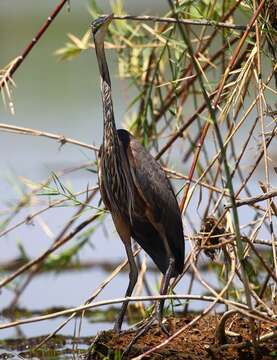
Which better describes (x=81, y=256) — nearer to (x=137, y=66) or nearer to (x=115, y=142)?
(x=137, y=66)

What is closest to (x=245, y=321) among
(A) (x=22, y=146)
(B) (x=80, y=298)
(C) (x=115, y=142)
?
(C) (x=115, y=142)

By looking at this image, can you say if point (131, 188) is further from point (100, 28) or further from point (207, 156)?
point (207, 156)

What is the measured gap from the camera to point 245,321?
4.07 metres

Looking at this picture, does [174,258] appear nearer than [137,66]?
Yes

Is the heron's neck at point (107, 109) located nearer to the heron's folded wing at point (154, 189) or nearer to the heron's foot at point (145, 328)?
the heron's folded wing at point (154, 189)

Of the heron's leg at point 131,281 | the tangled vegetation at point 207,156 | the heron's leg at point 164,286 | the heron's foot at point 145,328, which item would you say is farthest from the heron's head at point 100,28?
the heron's foot at point 145,328

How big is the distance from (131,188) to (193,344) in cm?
67

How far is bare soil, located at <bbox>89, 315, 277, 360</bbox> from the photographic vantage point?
148 inches

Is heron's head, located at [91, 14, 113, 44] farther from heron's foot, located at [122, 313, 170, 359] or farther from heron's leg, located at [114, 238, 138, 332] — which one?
heron's foot, located at [122, 313, 170, 359]

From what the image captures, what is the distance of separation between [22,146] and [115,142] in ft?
17.8

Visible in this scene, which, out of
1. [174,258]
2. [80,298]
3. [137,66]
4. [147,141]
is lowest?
[80,298]

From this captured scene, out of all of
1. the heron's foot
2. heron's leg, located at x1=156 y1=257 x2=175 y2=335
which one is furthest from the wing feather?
the heron's foot

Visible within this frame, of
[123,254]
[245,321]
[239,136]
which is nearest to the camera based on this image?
[245,321]

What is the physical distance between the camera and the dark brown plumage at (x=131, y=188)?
4129mm
